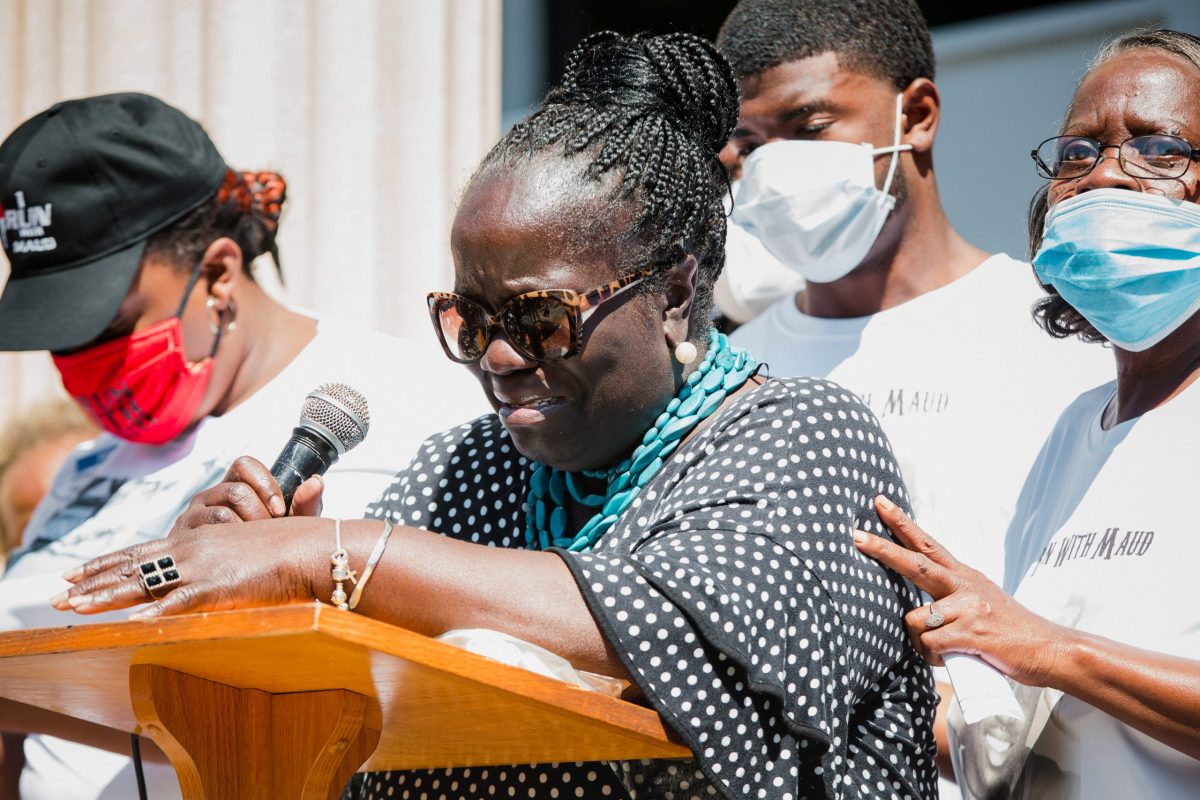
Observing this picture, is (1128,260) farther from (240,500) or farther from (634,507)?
(240,500)

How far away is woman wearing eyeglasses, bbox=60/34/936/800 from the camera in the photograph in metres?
1.89

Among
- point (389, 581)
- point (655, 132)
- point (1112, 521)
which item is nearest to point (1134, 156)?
point (1112, 521)

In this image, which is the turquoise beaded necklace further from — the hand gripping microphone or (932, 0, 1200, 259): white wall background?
(932, 0, 1200, 259): white wall background

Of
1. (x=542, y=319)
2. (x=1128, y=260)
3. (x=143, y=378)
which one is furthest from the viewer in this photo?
(x=143, y=378)

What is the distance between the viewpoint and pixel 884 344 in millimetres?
3707

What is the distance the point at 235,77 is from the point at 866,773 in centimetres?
453

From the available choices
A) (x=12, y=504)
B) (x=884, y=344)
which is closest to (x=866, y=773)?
(x=884, y=344)

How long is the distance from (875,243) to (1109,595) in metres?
1.58

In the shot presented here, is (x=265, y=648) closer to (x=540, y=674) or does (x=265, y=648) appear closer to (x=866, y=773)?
(x=540, y=674)

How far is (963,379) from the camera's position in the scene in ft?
11.3

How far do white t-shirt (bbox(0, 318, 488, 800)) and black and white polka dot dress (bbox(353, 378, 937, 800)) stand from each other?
1090 mm

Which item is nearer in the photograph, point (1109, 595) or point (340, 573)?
point (340, 573)

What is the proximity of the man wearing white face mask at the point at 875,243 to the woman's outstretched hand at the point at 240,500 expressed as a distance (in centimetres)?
167

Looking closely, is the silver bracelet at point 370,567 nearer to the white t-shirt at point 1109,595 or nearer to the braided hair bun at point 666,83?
the braided hair bun at point 666,83
